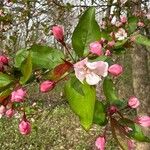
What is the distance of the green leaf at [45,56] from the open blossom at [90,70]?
0.50ft

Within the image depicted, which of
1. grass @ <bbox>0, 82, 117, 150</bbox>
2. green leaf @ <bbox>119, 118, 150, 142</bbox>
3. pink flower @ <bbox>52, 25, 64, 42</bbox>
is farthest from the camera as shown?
grass @ <bbox>0, 82, 117, 150</bbox>

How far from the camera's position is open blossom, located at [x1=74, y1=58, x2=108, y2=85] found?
1.15m

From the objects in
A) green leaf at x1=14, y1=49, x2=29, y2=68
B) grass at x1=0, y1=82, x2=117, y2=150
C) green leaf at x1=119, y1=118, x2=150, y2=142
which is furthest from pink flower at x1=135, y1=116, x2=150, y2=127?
grass at x1=0, y1=82, x2=117, y2=150

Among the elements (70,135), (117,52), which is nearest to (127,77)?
(70,135)

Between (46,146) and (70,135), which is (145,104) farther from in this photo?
(70,135)

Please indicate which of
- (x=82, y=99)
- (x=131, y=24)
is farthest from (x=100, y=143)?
(x=131, y=24)

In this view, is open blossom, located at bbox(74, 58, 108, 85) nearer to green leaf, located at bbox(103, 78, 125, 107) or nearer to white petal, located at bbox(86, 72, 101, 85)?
white petal, located at bbox(86, 72, 101, 85)

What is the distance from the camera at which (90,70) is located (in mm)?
1167

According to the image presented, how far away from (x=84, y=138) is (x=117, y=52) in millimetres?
7098

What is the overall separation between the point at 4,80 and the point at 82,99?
0.27m

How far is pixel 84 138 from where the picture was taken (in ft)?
28.9

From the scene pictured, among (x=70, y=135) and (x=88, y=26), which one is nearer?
(x=88, y=26)

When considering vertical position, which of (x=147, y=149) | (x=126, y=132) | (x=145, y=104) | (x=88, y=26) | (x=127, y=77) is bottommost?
(x=127, y=77)

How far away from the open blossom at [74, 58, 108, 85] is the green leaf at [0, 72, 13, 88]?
24cm
